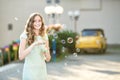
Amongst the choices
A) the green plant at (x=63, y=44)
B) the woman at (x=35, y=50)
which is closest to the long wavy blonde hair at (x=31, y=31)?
the woman at (x=35, y=50)

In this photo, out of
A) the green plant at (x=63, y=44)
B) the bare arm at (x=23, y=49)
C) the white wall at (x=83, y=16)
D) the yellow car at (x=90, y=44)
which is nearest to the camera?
the bare arm at (x=23, y=49)

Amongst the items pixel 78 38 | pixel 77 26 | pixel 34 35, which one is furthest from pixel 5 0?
pixel 34 35

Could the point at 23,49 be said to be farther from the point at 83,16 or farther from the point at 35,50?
the point at 83,16

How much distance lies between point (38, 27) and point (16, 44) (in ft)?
52.8

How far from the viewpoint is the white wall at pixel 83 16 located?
3775cm

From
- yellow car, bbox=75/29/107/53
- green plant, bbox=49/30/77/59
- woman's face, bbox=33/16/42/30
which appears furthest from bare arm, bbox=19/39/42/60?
yellow car, bbox=75/29/107/53

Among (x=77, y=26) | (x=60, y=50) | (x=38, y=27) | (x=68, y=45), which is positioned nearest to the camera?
(x=38, y=27)

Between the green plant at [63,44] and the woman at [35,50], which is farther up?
the woman at [35,50]

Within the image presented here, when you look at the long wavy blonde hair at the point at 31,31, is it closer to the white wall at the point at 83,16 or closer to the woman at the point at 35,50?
the woman at the point at 35,50

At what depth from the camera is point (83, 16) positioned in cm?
3784

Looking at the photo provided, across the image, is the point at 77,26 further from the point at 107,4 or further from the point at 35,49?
the point at 35,49

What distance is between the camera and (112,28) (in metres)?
37.8

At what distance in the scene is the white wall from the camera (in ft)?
124

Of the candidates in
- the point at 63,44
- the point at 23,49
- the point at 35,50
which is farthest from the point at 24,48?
the point at 63,44
